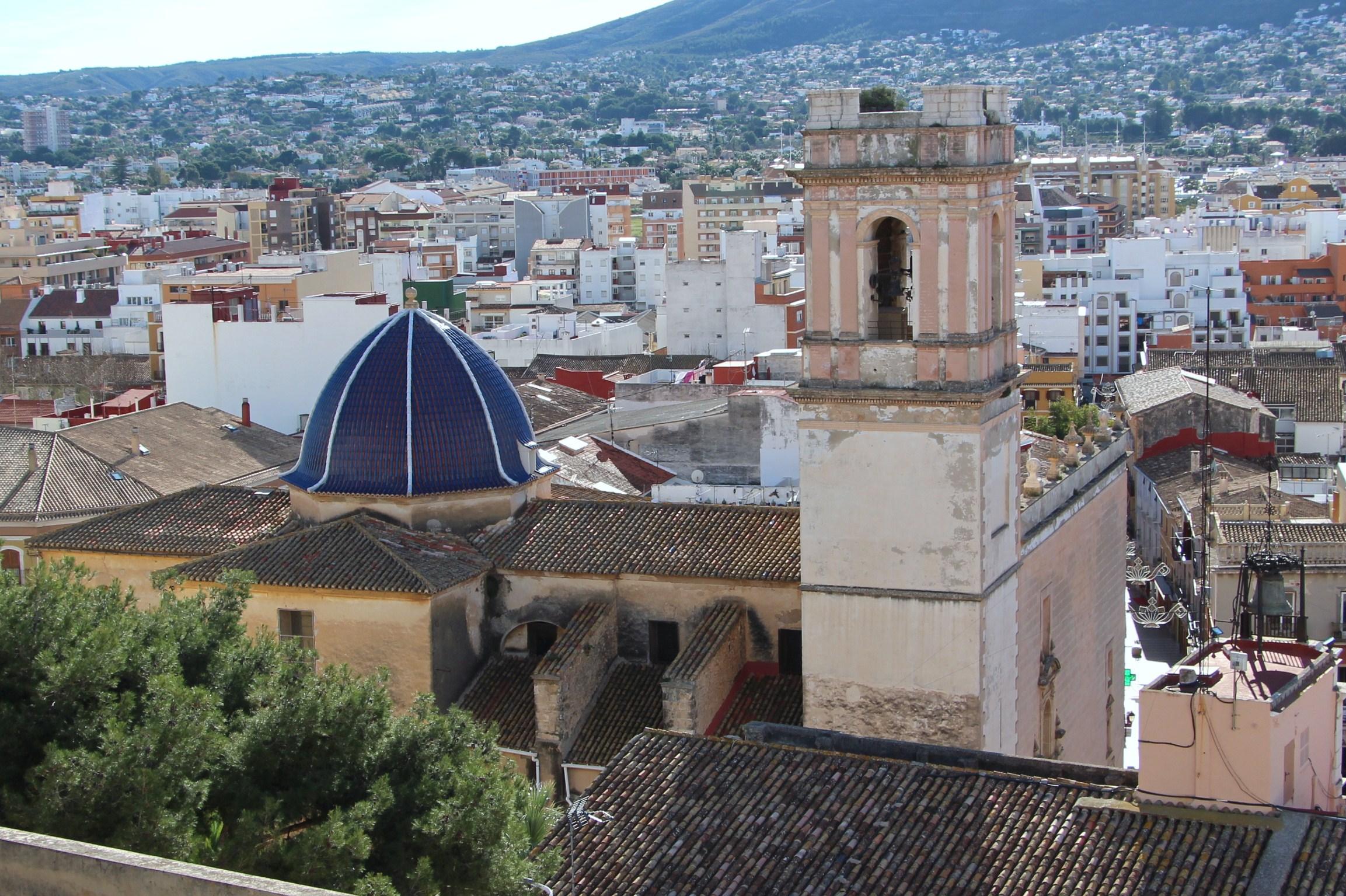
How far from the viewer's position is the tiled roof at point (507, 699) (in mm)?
26172

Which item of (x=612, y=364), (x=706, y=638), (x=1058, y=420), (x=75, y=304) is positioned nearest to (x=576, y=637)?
(x=706, y=638)

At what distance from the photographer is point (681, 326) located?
243 feet

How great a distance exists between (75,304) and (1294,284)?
6029cm

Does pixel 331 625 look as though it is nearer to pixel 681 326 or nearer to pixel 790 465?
pixel 790 465

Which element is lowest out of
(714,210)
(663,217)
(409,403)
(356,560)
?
(356,560)

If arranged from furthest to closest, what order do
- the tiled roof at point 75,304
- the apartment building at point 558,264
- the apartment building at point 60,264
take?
A: the apartment building at point 558,264 → the apartment building at point 60,264 → the tiled roof at point 75,304

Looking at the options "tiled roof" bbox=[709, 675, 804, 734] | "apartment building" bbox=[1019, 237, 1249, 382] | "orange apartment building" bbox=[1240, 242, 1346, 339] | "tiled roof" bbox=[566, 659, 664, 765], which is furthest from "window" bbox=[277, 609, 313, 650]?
"orange apartment building" bbox=[1240, 242, 1346, 339]

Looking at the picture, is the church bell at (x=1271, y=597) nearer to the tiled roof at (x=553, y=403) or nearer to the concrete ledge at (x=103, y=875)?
the concrete ledge at (x=103, y=875)

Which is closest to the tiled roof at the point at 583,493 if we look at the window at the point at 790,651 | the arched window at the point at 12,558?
the window at the point at 790,651

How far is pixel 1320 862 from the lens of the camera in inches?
647

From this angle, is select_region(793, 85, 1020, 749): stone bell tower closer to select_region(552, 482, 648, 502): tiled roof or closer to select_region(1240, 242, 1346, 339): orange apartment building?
select_region(552, 482, 648, 502): tiled roof

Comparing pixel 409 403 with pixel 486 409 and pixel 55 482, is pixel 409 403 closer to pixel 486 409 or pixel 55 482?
pixel 486 409

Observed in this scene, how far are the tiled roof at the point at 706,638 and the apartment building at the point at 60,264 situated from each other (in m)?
90.3

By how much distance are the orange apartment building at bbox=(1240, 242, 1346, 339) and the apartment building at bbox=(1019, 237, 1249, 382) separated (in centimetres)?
564
